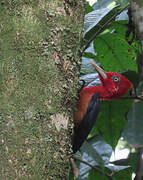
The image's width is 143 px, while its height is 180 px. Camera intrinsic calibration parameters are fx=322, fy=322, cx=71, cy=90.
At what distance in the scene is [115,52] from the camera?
229 centimetres

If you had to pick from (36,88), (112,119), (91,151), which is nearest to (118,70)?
(112,119)

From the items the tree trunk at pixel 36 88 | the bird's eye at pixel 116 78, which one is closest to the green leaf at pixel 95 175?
the tree trunk at pixel 36 88

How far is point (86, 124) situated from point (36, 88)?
1.27 metres

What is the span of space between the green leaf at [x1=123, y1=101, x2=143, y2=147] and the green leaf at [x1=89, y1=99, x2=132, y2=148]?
0.07 meters

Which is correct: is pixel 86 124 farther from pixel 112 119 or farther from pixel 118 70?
pixel 118 70

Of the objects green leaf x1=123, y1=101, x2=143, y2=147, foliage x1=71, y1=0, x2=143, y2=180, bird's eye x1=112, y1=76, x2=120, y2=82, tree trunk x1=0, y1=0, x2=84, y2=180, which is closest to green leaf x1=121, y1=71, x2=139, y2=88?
foliage x1=71, y1=0, x2=143, y2=180

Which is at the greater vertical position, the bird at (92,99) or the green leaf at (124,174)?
the bird at (92,99)

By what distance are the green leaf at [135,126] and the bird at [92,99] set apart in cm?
19

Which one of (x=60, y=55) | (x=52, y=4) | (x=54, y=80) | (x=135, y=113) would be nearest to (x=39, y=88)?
(x=54, y=80)

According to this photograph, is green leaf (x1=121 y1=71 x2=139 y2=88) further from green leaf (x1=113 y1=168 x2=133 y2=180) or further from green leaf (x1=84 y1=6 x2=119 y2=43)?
green leaf (x1=113 y1=168 x2=133 y2=180)

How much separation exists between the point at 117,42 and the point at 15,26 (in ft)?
3.36

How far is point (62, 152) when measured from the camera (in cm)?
139

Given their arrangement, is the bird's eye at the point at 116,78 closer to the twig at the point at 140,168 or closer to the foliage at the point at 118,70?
the foliage at the point at 118,70

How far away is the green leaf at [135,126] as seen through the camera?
2133 mm
